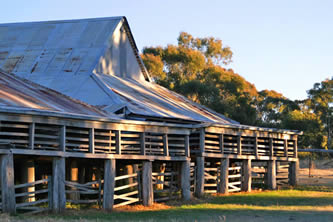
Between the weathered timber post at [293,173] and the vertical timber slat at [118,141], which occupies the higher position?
the vertical timber slat at [118,141]

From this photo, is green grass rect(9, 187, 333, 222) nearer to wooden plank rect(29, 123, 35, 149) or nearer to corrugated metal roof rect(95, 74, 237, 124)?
wooden plank rect(29, 123, 35, 149)

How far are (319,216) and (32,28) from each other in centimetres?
2587

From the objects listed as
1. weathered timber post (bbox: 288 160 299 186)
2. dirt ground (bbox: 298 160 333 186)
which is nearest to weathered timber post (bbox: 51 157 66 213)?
weathered timber post (bbox: 288 160 299 186)

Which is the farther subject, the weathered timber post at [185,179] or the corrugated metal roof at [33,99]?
the weathered timber post at [185,179]

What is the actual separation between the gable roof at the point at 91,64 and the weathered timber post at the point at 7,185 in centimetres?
1228

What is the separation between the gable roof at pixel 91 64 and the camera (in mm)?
36559

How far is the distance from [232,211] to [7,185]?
9.16 meters

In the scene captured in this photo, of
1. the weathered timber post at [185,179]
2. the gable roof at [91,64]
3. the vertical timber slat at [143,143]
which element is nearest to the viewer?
the vertical timber slat at [143,143]

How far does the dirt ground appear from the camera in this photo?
4900 cm

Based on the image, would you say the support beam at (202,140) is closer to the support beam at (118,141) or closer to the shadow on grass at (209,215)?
the shadow on grass at (209,215)

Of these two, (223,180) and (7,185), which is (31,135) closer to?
(7,185)

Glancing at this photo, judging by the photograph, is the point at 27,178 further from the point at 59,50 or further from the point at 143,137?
the point at 59,50

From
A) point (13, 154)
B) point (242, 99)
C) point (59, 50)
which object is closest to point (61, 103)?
point (13, 154)

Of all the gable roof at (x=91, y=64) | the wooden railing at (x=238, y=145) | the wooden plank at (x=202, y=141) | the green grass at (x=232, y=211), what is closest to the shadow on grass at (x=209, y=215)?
the green grass at (x=232, y=211)
